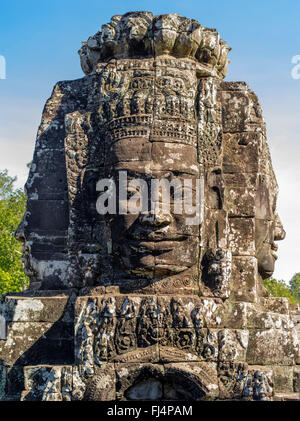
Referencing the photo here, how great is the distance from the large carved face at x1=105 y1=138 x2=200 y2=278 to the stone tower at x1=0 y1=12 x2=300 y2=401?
0.02m

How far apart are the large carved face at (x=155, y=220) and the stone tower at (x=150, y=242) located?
0.06ft

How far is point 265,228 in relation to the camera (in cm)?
1021

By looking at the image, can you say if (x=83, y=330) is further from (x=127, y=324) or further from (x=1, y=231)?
(x=1, y=231)

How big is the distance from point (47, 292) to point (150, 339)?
1865 mm

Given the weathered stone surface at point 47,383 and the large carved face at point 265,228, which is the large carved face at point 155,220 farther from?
the weathered stone surface at point 47,383

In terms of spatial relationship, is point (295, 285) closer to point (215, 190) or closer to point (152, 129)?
point (215, 190)

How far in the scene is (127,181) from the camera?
936cm

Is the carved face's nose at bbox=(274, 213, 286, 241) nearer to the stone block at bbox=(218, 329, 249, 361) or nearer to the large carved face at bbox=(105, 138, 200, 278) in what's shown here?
the large carved face at bbox=(105, 138, 200, 278)

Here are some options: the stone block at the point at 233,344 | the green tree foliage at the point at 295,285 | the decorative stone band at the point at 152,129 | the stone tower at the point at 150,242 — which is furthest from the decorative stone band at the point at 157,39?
the green tree foliage at the point at 295,285

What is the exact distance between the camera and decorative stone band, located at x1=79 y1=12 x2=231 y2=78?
9875mm

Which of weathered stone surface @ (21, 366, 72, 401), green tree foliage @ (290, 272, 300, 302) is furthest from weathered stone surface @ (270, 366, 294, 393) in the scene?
green tree foliage @ (290, 272, 300, 302)

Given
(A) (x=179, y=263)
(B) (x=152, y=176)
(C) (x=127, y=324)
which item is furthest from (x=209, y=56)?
(C) (x=127, y=324)

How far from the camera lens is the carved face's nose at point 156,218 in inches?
354
